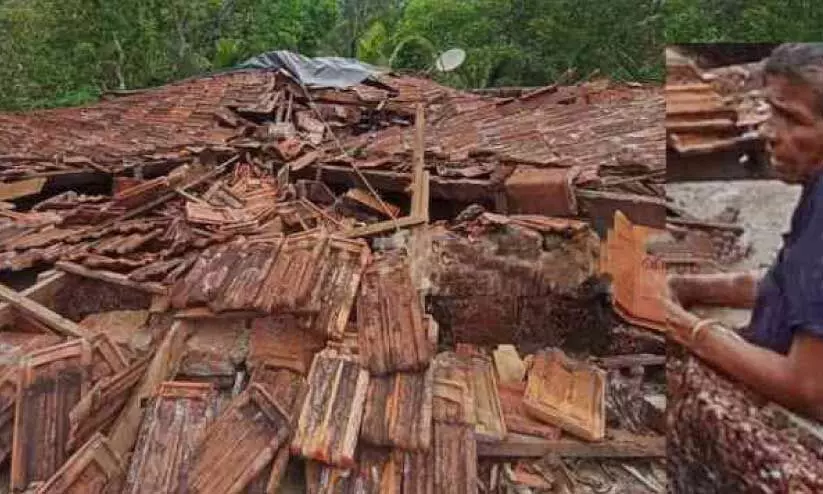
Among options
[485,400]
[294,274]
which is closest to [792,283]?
[485,400]

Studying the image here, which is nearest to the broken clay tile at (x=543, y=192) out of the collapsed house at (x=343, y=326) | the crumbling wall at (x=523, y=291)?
the collapsed house at (x=343, y=326)

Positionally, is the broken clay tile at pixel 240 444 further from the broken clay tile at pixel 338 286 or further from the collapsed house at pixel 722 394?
the collapsed house at pixel 722 394

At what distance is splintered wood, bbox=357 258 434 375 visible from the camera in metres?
3.52

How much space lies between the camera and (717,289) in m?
1.20

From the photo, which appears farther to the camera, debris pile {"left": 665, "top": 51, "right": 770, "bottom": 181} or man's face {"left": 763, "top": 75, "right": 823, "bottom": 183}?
debris pile {"left": 665, "top": 51, "right": 770, "bottom": 181}

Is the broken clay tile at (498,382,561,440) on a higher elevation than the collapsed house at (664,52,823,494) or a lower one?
lower

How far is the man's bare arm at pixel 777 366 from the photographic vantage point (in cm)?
102

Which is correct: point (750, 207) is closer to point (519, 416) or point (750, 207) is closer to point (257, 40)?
point (519, 416)

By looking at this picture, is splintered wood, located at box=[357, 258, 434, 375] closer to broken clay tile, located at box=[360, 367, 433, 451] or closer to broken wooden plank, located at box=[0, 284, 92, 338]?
broken clay tile, located at box=[360, 367, 433, 451]

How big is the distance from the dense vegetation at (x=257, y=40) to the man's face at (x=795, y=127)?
1080 centimetres

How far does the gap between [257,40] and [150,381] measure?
1240 cm

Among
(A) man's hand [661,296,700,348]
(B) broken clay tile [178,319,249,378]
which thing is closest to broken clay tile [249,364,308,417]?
(B) broken clay tile [178,319,249,378]

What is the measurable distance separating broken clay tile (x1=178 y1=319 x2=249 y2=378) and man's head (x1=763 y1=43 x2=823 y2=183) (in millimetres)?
3136

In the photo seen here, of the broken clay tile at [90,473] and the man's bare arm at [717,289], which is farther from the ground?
the man's bare arm at [717,289]
